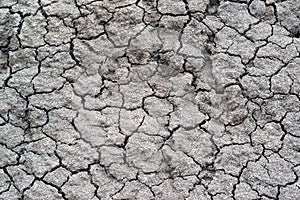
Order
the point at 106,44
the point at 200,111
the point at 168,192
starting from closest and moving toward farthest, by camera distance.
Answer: the point at 168,192 → the point at 200,111 → the point at 106,44

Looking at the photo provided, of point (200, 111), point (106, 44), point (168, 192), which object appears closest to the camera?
point (168, 192)

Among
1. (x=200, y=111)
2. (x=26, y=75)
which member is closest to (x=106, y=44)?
(x=26, y=75)

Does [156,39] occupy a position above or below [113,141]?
above

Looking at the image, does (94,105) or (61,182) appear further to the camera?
(94,105)

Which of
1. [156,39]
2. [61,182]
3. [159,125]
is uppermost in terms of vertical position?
[156,39]

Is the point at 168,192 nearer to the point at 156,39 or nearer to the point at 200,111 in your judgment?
the point at 200,111

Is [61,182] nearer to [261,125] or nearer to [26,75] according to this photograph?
[26,75]

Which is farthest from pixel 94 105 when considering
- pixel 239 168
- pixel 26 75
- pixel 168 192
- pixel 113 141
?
pixel 239 168
